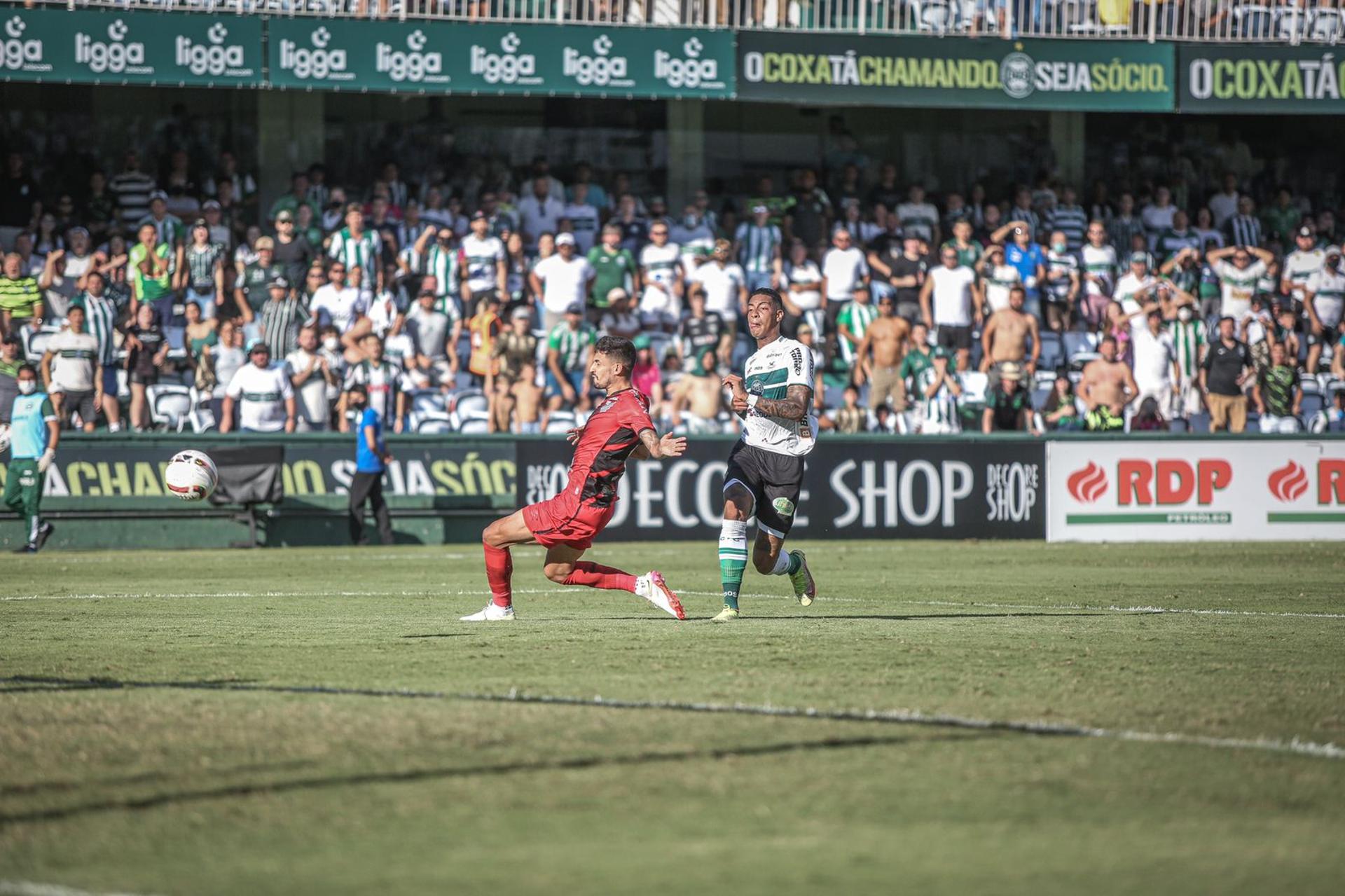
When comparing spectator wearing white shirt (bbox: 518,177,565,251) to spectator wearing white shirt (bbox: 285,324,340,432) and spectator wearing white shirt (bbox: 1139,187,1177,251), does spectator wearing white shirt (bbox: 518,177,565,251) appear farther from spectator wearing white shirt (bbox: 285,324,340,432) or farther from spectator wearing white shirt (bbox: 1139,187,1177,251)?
spectator wearing white shirt (bbox: 1139,187,1177,251)

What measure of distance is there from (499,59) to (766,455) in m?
16.1

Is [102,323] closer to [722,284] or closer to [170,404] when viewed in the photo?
[170,404]

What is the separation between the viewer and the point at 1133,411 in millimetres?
25312

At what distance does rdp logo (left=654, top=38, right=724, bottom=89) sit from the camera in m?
26.2

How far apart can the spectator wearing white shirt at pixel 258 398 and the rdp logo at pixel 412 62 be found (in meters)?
5.18

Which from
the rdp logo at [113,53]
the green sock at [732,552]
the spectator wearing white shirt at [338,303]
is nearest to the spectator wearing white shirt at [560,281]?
the spectator wearing white shirt at [338,303]

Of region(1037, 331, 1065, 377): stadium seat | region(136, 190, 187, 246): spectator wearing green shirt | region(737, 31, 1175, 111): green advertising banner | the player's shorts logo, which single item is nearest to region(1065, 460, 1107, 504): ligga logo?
region(1037, 331, 1065, 377): stadium seat

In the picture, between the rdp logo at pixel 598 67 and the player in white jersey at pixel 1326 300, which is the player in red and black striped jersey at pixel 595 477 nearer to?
the rdp logo at pixel 598 67

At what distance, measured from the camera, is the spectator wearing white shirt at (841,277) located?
2628cm

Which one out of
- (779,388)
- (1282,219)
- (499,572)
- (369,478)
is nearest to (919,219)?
(1282,219)

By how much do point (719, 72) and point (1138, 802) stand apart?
22002 mm

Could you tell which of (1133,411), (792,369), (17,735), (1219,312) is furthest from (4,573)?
(1219,312)

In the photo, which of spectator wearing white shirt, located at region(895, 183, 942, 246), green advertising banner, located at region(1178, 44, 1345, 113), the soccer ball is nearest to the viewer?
the soccer ball

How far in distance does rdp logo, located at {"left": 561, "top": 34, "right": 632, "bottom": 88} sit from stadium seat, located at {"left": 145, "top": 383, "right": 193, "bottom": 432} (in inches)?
292
